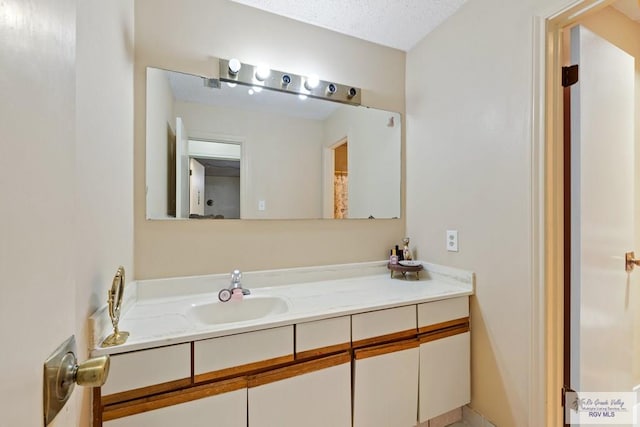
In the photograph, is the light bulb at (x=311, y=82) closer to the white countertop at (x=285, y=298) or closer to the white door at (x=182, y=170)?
the white door at (x=182, y=170)

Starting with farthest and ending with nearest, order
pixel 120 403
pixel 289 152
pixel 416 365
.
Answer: pixel 289 152
pixel 416 365
pixel 120 403

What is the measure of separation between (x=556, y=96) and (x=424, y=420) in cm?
166

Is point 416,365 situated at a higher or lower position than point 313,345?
Answer: lower

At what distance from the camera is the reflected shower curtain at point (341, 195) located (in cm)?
190

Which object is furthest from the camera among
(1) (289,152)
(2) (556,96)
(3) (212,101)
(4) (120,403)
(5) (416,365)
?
(1) (289,152)

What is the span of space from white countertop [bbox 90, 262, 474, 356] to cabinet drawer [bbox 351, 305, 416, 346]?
0.04 metres

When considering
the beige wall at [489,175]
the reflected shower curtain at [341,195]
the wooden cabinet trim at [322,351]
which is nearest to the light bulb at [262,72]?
the reflected shower curtain at [341,195]

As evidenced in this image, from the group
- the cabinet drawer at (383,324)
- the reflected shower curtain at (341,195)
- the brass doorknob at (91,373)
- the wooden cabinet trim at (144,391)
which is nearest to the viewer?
the brass doorknob at (91,373)

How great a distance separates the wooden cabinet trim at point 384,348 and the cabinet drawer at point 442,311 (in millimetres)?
97

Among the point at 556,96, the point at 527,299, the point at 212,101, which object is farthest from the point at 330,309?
the point at 556,96

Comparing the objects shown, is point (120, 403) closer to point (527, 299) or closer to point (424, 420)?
point (424, 420)

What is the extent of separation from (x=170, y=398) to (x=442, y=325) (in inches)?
50.6

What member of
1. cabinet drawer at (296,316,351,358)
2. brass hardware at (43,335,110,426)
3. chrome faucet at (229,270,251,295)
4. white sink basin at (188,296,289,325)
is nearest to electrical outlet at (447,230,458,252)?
cabinet drawer at (296,316,351,358)

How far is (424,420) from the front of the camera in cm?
141
